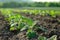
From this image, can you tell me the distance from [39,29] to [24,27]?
53cm

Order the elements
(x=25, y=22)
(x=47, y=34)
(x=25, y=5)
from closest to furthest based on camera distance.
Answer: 1. (x=47, y=34)
2. (x=25, y=22)
3. (x=25, y=5)

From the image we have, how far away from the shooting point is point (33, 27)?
725cm

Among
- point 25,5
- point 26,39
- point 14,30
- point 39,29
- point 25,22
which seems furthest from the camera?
point 25,5

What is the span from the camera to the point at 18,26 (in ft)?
24.3

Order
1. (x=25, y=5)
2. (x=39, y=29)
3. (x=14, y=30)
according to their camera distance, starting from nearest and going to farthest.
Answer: (x=39, y=29), (x=14, y=30), (x=25, y=5)

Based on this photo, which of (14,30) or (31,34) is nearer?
(31,34)

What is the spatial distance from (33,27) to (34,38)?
1.28 metres

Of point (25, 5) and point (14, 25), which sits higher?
point (14, 25)

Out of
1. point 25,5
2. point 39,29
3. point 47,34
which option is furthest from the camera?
point 25,5

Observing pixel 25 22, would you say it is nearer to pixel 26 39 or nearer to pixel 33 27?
pixel 33 27

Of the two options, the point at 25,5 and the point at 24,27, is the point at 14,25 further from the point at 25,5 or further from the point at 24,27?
the point at 25,5

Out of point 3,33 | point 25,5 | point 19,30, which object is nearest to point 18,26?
point 19,30

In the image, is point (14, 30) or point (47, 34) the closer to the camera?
point (47, 34)

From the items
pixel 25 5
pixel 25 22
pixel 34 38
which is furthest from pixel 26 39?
pixel 25 5
